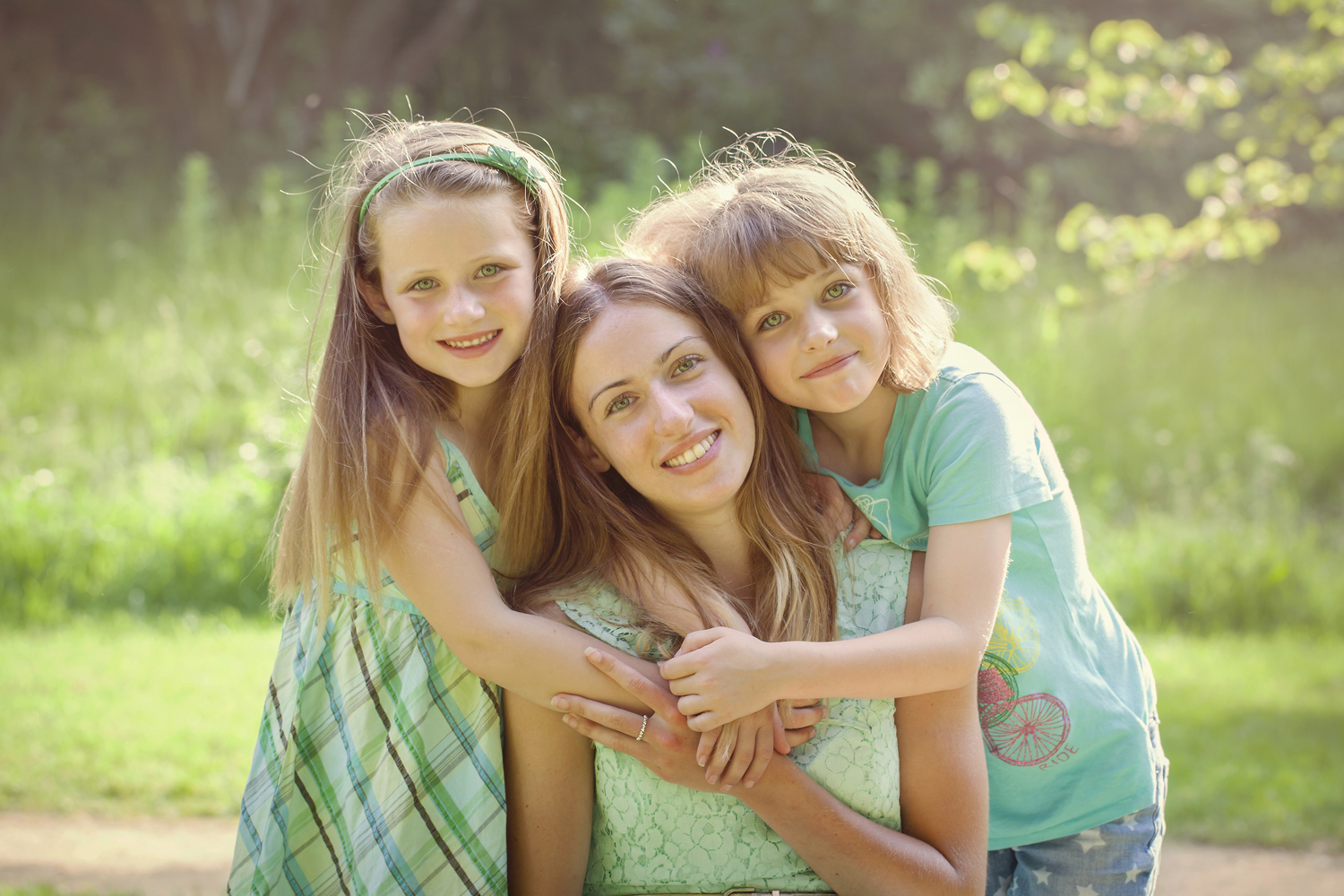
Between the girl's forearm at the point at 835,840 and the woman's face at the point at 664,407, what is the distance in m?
0.55

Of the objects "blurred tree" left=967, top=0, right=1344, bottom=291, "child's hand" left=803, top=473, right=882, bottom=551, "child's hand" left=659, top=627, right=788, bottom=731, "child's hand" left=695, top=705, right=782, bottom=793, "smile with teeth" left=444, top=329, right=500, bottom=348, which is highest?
"blurred tree" left=967, top=0, right=1344, bottom=291

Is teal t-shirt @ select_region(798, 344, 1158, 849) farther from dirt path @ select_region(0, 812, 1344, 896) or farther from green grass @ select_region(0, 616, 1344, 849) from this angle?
green grass @ select_region(0, 616, 1344, 849)

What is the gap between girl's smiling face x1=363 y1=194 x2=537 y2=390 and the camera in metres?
2.43

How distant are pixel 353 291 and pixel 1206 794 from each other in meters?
3.53

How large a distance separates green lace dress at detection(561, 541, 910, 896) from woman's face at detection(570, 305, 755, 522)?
1.62ft

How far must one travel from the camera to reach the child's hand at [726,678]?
2016mm

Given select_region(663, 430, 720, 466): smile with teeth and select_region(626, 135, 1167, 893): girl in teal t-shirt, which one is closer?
select_region(663, 430, 720, 466): smile with teeth

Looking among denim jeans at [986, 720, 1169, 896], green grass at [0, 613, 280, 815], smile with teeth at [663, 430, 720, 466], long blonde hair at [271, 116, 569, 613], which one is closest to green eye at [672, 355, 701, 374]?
smile with teeth at [663, 430, 720, 466]

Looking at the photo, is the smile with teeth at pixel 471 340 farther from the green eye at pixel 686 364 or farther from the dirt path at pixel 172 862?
the dirt path at pixel 172 862

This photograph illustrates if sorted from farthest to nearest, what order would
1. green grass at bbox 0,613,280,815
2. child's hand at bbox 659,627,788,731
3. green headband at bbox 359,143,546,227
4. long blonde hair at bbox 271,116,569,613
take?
green grass at bbox 0,613,280,815
green headband at bbox 359,143,546,227
long blonde hair at bbox 271,116,569,613
child's hand at bbox 659,627,788,731

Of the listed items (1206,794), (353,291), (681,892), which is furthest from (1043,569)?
(1206,794)

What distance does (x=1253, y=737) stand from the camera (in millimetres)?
4660

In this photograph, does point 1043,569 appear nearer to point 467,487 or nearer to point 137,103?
point 467,487

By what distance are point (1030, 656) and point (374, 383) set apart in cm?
150
